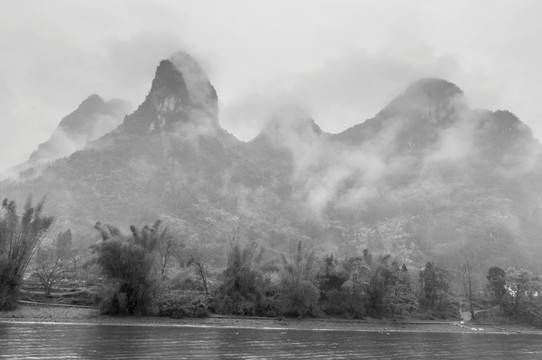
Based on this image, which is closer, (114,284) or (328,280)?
(114,284)

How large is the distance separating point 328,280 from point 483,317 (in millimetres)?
25422

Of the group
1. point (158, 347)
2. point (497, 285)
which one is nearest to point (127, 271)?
point (158, 347)

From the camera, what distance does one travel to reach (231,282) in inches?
1528

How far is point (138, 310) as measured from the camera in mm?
31328

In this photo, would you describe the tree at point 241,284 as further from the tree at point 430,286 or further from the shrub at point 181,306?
the tree at point 430,286

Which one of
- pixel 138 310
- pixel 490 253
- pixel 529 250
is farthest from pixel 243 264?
pixel 529 250

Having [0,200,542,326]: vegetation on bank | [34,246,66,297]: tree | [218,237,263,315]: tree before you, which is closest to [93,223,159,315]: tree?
[0,200,542,326]: vegetation on bank

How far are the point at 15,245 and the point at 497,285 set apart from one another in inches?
2276

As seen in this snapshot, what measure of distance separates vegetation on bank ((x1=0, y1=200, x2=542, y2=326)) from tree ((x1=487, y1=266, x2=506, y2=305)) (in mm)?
125

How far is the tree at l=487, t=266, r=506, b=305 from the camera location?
189ft

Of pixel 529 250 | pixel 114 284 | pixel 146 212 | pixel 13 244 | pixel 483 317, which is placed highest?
pixel 146 212

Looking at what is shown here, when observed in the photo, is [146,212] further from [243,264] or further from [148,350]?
[148,350]

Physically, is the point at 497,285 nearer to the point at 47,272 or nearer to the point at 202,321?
the point at 202,321

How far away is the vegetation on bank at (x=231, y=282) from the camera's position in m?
30.3
